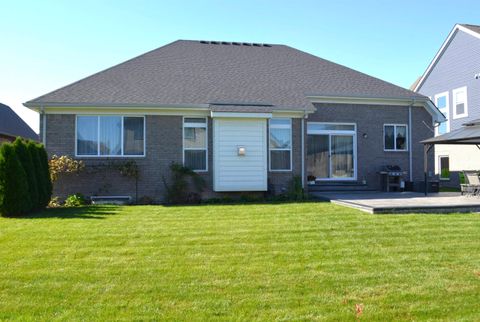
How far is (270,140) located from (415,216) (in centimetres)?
650

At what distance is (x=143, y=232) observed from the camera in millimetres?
8367

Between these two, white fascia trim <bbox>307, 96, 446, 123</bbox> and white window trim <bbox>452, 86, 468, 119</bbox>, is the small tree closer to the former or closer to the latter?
white fascia trim <bbox>307, 96, 446, 123</bbox>

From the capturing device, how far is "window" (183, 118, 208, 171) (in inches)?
579

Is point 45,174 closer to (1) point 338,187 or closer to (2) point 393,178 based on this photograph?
(1) point 338,187

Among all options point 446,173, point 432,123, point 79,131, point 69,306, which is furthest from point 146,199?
point 446,173

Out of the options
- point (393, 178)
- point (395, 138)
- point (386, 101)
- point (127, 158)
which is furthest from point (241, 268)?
point (395, 138)

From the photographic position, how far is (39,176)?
11859 millimetres

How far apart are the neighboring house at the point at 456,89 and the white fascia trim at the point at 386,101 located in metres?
8.70

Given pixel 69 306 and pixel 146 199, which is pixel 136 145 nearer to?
pixel 146 199

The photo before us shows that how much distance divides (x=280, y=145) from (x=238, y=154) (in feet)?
6.36

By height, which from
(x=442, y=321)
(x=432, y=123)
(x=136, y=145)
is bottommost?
(x=442, y=321)

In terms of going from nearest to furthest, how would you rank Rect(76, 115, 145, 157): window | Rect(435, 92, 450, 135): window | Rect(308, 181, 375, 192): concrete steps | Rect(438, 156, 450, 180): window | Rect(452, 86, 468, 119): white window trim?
Rect(76, 115, 145, 157): window, Rect(308, 181, 375, 192): concrete steps, Rect(452, 86, 468, 119): white window trim, Rect(438, 156, 450, 180): window, Rect(435, 92, 450, 135): window

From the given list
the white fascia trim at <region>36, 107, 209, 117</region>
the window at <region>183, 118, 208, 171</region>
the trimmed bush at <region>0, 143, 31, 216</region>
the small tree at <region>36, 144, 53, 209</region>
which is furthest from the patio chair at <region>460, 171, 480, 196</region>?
the trimmed bush at <region>0, 143, 31, 216</region>

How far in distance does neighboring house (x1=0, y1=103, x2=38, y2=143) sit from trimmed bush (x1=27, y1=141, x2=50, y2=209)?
23.0 metres
